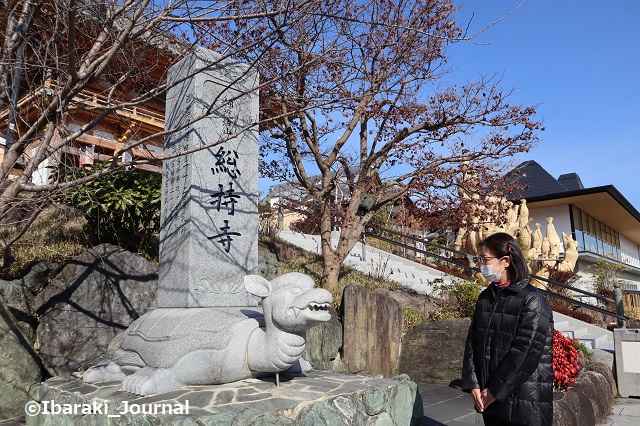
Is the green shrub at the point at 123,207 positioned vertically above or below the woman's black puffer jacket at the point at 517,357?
above

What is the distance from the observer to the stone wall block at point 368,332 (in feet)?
22.8

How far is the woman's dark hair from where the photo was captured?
9.59 feet

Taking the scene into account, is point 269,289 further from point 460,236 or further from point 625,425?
point 460,236

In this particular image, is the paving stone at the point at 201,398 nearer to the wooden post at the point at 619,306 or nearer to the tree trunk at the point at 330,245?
the tree trunk at the point at 330,245

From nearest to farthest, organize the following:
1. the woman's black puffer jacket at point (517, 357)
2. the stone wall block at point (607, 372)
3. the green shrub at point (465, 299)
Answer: the woman's black puffer jacket at point (517, 357) → the stone wall block at point (607, 372) → the green shrub at point (465, 299)

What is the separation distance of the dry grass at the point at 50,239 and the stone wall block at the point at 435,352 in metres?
5.32

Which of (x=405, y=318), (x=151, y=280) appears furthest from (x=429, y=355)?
(x=151, y=280)

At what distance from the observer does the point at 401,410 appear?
4.06 m

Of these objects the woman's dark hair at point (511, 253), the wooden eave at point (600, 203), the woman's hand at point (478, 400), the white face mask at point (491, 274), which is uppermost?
the wooden eave at point (600, 203)

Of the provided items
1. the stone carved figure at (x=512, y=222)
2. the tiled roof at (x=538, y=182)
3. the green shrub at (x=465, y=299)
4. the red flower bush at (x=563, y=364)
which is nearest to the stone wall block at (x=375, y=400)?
the red flower bush at (x=563, y=364)

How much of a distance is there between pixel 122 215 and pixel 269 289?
459 cm

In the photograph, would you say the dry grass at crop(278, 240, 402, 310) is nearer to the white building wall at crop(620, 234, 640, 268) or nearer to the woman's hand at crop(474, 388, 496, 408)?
the woman's hand at crop(474, 388, 496, 408)

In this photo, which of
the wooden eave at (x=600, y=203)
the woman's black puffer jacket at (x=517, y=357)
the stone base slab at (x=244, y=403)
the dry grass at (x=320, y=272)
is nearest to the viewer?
the woman's black puffer jacket at (x=517, y=357)

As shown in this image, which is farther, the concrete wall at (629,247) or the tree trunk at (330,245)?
the concrete wall at (629,247)
